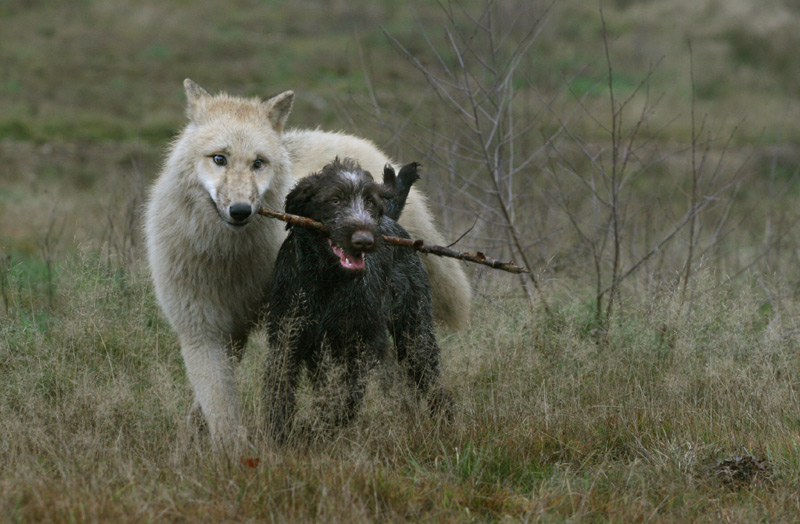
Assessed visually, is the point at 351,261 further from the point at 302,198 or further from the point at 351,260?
the point at 302,198

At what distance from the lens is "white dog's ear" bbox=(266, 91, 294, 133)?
5.25 m

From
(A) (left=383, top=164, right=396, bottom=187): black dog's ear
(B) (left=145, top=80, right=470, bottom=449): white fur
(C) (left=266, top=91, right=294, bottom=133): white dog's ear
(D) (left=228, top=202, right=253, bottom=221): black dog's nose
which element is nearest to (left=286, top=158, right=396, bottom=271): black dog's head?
(A) (left=383, top=164, right=396, bottom=187): black dog's ear

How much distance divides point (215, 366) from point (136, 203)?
132 inches

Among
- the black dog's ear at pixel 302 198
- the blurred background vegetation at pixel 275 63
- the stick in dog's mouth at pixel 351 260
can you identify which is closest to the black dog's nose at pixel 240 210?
the black dog's ear at pixel 302 198

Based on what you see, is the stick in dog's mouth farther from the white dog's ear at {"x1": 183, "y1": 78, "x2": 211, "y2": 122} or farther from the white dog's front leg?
the white dog's ear at {"x1": 183, "y1": 78, "x2": 211, "y2": 122}

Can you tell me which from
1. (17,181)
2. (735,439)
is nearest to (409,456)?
(735,439)

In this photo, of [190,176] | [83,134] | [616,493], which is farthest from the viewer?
[83,134]

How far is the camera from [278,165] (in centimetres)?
501

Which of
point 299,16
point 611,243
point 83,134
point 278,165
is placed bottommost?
Answer: point 611,243

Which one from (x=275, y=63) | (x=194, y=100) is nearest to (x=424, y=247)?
(x=194, y=100)

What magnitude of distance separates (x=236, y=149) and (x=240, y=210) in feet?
1.59

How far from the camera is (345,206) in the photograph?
455 centimetres

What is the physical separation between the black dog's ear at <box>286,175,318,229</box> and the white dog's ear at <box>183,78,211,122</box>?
861mm

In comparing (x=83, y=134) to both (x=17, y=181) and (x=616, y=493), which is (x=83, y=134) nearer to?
(x=17, y=181)
